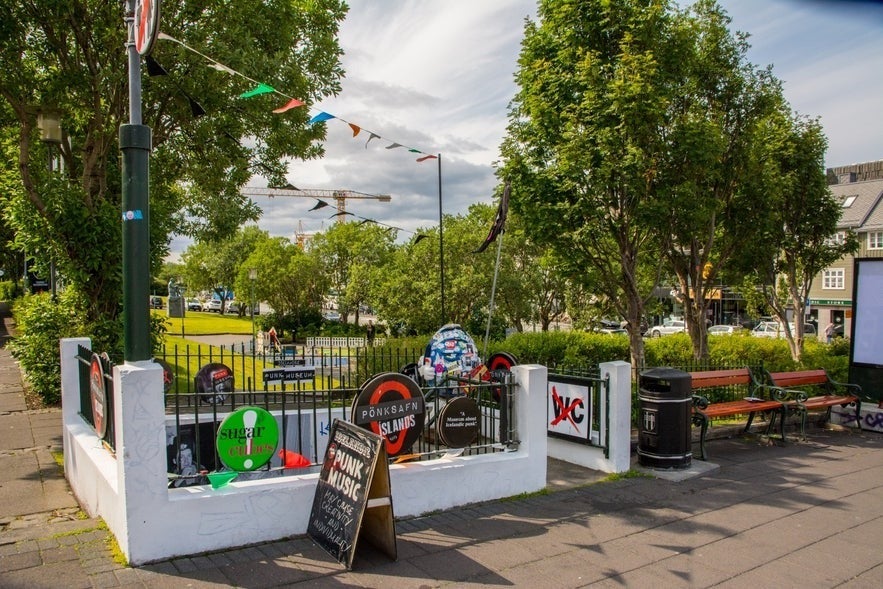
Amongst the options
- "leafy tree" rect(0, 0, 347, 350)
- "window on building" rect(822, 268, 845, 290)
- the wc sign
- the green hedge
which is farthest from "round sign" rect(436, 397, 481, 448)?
"window on building" rect(822, 268, 845, 290)

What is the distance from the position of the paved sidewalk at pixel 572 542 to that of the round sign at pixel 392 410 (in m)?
0.74

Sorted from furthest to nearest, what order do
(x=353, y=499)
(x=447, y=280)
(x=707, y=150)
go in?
(x=447, y=280), (x=707, y=150), (x=353, y=499)

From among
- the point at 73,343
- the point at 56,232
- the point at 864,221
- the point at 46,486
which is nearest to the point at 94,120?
the point at 56,232

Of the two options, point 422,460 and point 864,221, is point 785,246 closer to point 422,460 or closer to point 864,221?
point 422,460

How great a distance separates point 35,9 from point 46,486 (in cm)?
673

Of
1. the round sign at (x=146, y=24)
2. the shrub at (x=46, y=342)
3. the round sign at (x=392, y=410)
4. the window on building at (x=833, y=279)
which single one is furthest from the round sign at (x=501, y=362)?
the window on building at (x=833, y=279)

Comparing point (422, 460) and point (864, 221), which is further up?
point (864, 221)

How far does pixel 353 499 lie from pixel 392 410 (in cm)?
116

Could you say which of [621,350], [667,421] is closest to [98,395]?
[667,421]

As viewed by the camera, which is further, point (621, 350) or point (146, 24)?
point (621, 350)

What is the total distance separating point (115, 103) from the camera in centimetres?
1038

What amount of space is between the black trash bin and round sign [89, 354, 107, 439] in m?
5.74

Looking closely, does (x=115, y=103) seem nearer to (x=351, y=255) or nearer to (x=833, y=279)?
(x=351, y=255)

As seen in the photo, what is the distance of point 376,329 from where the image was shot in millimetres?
37031
